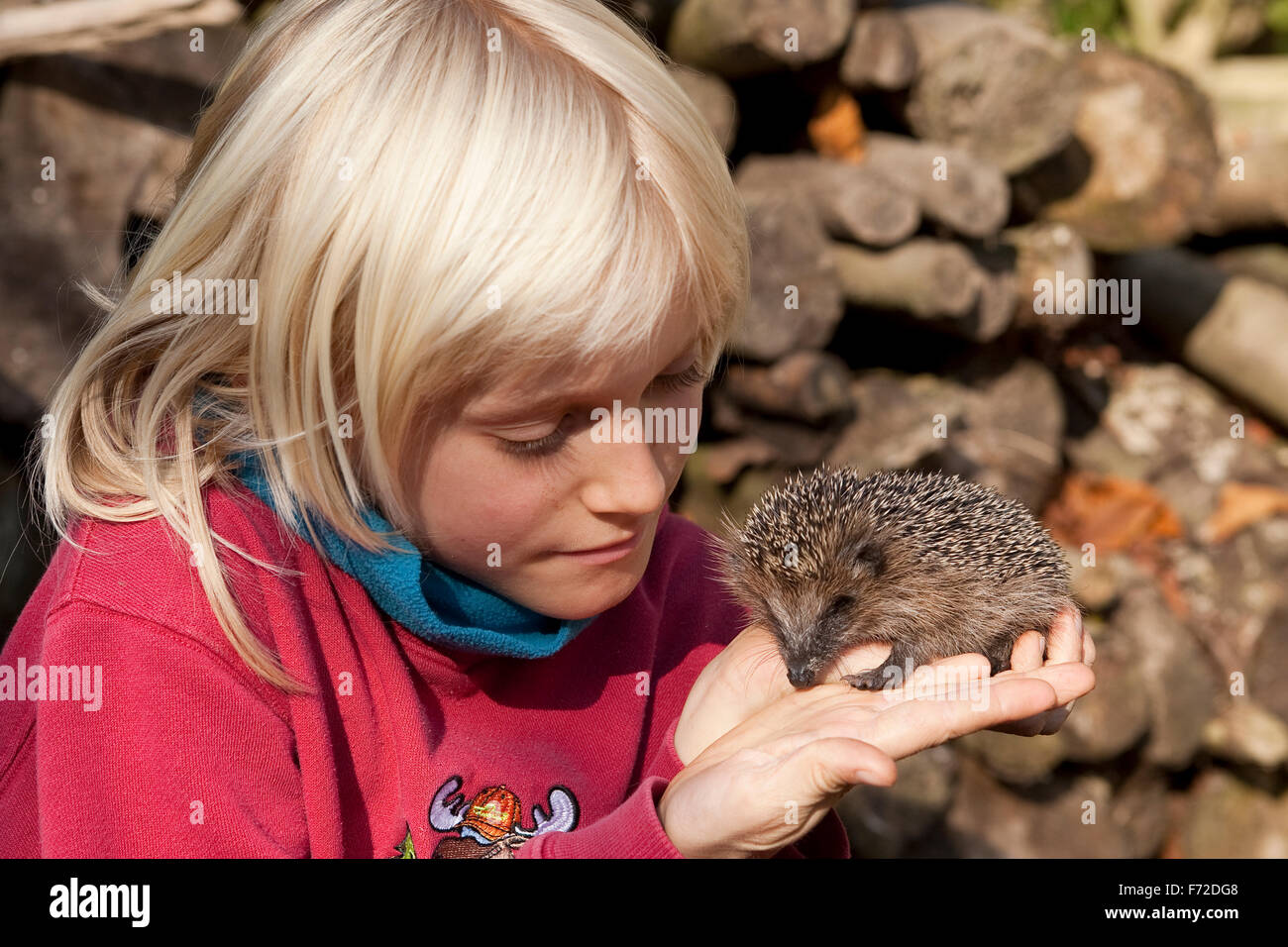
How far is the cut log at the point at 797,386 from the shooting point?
6148 millimetres

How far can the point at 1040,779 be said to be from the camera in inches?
269

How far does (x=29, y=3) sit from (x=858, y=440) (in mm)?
4666

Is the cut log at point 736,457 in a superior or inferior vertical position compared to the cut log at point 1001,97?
inferior

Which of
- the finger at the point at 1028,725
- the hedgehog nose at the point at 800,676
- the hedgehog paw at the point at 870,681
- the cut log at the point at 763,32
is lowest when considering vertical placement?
the finger at the point at 1028,725

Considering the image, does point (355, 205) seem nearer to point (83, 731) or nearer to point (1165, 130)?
point (83, 731)

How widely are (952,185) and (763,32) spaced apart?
1434mm

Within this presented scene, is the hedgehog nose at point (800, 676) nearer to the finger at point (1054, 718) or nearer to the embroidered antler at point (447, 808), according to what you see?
the finger at point (1054, 718)

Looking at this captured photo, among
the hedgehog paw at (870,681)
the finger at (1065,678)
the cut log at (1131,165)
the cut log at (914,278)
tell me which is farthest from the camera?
the cut log at (1131,165)

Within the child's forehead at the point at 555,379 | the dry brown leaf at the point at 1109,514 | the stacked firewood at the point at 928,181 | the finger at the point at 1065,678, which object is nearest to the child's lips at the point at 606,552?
the child's forehead at the point at 555,379

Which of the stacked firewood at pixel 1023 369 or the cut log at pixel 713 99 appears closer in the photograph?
the cut log at pixel 713 99

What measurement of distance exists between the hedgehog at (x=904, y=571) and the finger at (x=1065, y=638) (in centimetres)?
3

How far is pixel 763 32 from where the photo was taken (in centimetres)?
604

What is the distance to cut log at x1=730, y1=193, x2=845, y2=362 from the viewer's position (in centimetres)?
599
